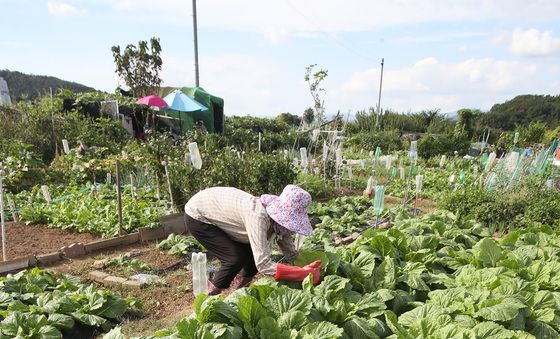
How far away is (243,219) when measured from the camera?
317 centimetres

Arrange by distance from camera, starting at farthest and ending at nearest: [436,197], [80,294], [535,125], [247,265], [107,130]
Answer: [535,125] < [107,130] < [436,197] < [247,265] < [80,294]

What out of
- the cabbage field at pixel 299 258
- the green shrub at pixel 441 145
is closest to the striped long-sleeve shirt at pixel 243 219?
the cabbage field at pixel 299 258

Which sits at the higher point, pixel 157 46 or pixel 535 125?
pixel 157 46

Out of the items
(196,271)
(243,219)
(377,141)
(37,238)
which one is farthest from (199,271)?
(377,141)

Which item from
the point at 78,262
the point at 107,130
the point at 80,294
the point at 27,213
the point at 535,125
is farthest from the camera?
the point at 535,125

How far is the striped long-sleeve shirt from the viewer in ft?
9.40

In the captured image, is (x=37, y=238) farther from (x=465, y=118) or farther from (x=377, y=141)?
(x=465, y=118)

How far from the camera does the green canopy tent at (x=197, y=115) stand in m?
14.0

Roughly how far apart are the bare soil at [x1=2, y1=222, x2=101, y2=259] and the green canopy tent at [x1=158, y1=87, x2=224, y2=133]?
7899 mm

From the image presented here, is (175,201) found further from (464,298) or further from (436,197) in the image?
(436,197)

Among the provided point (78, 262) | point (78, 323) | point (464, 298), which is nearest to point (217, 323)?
point (78, 323)

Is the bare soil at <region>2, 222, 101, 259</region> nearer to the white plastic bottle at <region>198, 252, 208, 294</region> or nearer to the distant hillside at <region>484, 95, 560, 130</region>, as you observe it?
the white plastic bottle at <region>198, 252, 208, 294</region>

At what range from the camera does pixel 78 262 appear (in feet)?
14.4

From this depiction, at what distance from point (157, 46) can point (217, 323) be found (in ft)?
44.8
